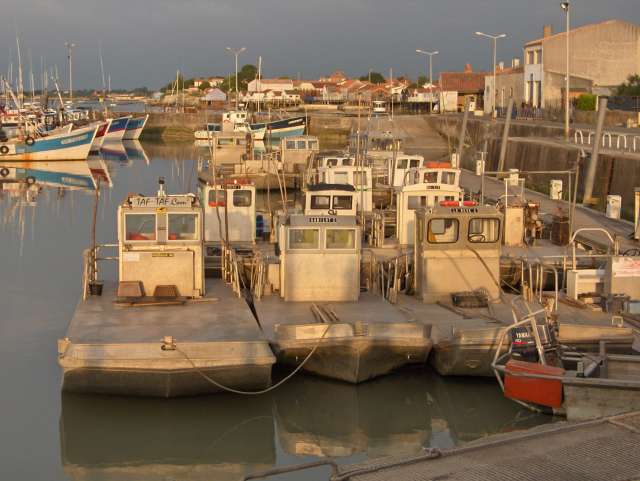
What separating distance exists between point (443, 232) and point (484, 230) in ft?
2.22

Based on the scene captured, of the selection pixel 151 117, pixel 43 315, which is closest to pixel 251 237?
pixel 43 315

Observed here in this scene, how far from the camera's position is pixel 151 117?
9619 cm

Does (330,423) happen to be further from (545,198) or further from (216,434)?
(545,198)

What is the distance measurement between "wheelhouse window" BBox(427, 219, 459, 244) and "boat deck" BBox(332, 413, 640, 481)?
24.8ft

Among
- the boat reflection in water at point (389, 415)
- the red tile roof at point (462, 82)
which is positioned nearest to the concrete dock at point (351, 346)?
the boat reflection in water at point (389, 415)

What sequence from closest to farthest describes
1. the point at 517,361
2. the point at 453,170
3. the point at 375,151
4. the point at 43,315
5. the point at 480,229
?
the point at 517,361
the point at 480,229
the point at 43,315
the point at 453,170
the point at 375,151

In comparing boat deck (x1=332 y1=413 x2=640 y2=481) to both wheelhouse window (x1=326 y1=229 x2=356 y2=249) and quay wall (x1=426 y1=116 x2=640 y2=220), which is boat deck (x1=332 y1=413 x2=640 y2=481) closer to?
wheelhouse window (x1=326 y1=229 x2=356 y2=249)

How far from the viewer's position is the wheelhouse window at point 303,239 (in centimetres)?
1703

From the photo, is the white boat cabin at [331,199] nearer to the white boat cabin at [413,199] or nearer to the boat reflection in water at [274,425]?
the white boat cabin at [413,199]

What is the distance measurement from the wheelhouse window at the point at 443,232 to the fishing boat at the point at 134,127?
72235 millimetres

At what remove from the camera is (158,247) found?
16938 mm

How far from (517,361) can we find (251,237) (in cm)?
1141

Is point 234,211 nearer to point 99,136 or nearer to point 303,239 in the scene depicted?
point 303,239

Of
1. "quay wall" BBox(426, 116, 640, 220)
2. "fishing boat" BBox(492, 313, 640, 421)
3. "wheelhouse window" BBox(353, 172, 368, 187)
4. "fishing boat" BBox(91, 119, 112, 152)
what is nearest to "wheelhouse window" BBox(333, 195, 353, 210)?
"wheelhouse window" BBox(353, 172, 368, 187)
